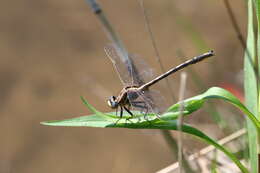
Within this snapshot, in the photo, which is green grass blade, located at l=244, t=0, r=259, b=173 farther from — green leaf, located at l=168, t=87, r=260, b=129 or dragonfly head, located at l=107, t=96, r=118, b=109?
dragonfly head, located at l=107, t=96, r=118, b=109

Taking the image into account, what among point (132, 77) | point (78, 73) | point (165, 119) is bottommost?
point (165, 119)

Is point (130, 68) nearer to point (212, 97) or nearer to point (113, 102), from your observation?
point (113, 102)

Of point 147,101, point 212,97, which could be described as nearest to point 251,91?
point 212,97

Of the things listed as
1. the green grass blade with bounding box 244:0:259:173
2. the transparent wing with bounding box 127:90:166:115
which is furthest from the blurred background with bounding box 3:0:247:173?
the green grass blade with bounding box 244:0:259:173

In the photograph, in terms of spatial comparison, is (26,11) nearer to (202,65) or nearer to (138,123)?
(202,65)

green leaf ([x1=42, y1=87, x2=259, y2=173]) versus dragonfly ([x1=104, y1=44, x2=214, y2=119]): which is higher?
dragonfly ([x1=104, y1=44, x2=214, y2=119])

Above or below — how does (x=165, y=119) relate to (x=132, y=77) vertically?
below

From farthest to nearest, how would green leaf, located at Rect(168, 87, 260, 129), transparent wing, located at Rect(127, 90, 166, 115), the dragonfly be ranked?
1. the dragonfly
2. transparent wing, located at Rect(127, 90, 166, 115)
3. green leaf, located at Rect(168, 87, 260, 129)

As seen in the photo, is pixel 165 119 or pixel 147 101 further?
pixel 147 101
